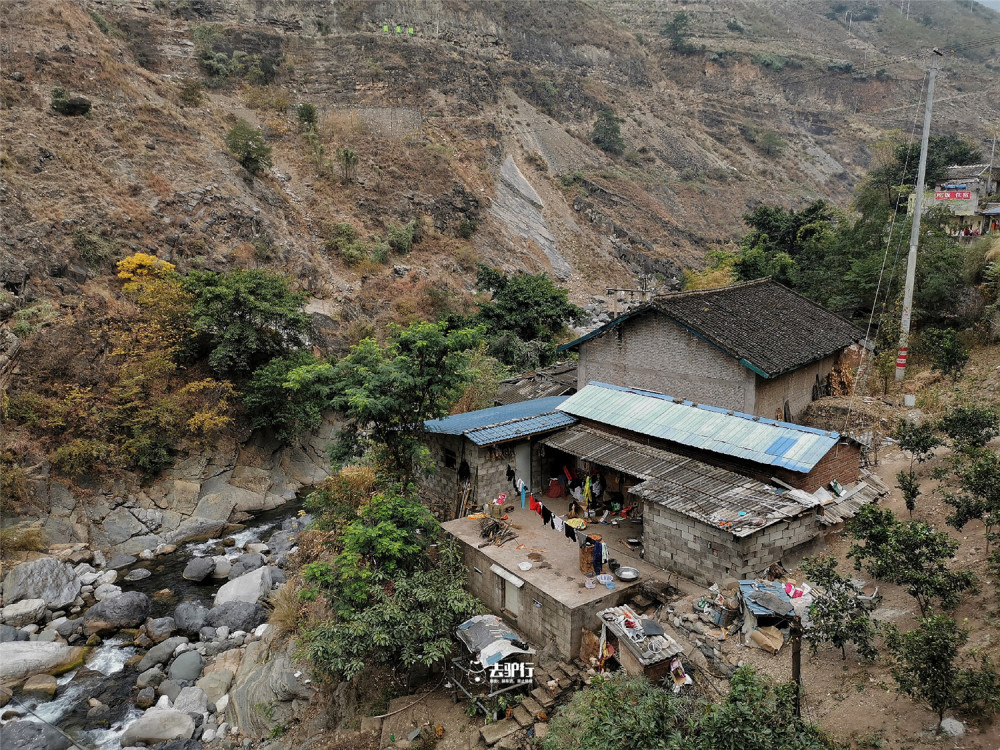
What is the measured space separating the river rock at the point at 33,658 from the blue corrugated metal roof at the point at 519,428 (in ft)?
36.9

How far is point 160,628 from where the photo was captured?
1555cm

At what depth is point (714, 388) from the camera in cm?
1585

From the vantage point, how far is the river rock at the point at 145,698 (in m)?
13.2

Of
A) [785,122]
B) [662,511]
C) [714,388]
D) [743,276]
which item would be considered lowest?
[662,511]

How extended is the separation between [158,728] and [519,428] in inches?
407

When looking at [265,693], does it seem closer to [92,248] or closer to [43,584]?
[43,584]

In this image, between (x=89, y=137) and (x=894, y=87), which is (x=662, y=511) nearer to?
(x=89, y=137)

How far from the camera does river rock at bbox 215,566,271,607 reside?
16703 millimetres

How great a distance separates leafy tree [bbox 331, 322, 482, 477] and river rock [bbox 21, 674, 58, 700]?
897 cm

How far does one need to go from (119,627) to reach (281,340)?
41.5 feet

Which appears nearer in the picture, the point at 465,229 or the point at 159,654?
the point at 159,654

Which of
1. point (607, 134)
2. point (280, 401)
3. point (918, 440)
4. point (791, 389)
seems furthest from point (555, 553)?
point (607, 134)

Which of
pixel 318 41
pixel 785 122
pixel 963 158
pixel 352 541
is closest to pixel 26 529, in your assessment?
pixel 352 541

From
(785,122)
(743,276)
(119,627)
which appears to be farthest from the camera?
(785,122)
